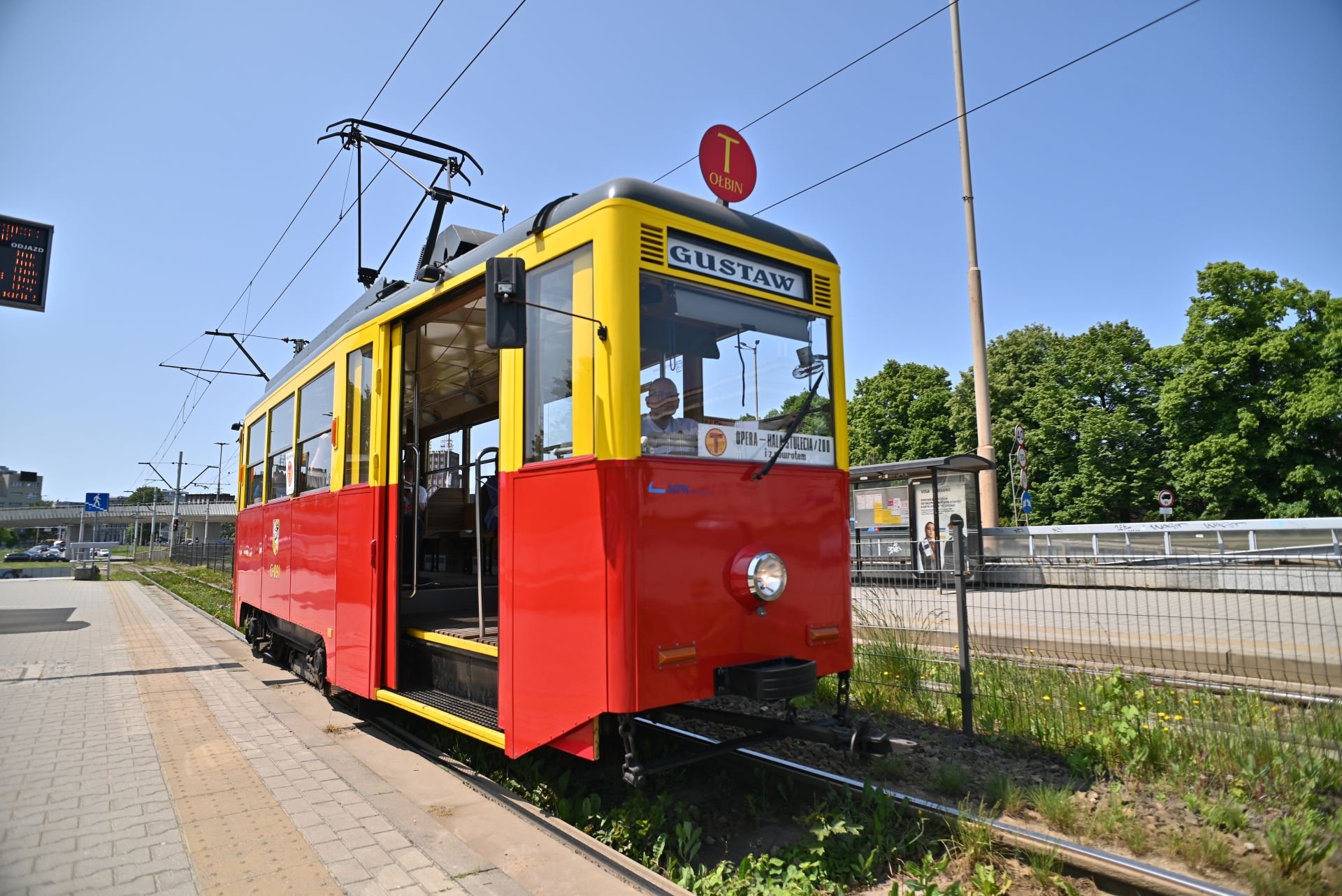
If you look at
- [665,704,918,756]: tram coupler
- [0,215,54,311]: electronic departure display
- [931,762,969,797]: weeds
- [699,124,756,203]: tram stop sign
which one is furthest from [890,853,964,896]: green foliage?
[0,215,54,311]: electronic departure display

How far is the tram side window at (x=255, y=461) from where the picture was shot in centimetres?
952

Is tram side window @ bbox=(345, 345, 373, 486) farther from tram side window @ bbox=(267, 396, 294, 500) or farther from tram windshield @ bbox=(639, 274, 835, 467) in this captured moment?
tram windshield @ bbox=(639, 274, 835, 467)

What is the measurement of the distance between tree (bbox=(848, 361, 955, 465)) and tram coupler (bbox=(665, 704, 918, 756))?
134 ft

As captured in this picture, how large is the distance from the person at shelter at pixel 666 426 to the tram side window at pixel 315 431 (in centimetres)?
388

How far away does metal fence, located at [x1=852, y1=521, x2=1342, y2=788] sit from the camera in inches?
191

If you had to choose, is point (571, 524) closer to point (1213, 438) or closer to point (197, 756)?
point (197, 756)

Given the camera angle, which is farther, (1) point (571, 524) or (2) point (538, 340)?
(2) point (538, 340)

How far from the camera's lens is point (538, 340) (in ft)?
14.4

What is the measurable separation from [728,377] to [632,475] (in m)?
0.93

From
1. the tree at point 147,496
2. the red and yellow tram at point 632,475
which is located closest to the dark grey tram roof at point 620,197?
the red and yellow tram at point 632,475

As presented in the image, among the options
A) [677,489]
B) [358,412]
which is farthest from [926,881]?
[358,412]

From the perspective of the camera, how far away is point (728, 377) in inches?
172

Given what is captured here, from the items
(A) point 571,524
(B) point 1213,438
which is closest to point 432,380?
(A) point 571,524

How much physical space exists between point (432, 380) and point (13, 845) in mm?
4439
